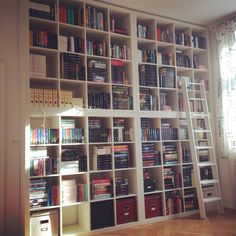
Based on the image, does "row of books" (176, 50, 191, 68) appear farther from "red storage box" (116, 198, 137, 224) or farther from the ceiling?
"red storage box" (116, 198, 137, 224)

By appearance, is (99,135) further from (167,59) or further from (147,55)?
(167,59)

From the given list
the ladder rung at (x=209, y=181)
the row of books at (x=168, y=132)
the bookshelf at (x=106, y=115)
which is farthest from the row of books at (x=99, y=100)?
the ladder rung at (x=209, y=181)

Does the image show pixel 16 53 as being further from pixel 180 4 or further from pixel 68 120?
pixel 180 4

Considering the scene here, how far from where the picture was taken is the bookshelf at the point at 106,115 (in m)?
3.09

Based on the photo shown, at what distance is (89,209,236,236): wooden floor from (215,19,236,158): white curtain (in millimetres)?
940

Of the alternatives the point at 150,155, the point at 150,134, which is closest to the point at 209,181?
the point at 150,155

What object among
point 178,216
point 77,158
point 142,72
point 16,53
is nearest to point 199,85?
point 142,72

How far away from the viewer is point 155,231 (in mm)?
3205

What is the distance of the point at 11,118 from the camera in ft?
10.3

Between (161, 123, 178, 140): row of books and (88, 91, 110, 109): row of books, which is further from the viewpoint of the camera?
(161, 123, 178, 140): row of books

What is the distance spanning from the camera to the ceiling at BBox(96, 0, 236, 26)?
11.5 ft

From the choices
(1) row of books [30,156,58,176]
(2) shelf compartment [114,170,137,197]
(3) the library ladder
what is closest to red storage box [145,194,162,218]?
(2) shelf compartment [114,170,137,197]

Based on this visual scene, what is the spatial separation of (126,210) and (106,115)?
4.12ft

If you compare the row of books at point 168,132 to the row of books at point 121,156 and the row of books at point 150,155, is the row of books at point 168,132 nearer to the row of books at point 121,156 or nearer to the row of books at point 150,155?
the row of books at point 150,155
